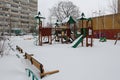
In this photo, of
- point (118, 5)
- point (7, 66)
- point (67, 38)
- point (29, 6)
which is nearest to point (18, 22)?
point (29, 6)

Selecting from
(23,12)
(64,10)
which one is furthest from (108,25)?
(23,12)

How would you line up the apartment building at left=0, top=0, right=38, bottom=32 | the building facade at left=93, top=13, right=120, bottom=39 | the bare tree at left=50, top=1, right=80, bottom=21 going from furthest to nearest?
the apartment building at left=0, top=0, right=38, bottom=32 < the bare tree at left=50, top=1, right=80, bottom=21 < the building facade at left=93, top=13, right=120, bottom=39

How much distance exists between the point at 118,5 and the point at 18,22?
184ft

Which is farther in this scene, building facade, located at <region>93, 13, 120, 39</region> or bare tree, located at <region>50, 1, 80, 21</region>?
bare tree, located at <region>50, 1, 80, 21</region>

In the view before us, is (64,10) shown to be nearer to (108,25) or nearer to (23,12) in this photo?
(108,25)

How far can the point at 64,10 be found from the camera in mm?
67625

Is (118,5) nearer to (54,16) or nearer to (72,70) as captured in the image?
(54,16)

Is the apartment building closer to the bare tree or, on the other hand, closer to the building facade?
the bare tree

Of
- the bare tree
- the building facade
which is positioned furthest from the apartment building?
the building facade

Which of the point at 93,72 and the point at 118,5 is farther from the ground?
the point at 118,5

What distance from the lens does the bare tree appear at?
67250mm

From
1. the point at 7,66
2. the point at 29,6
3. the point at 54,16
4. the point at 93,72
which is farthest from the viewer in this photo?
the point at 29,6

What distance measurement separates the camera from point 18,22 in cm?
9500

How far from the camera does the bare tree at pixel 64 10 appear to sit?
6725cm
